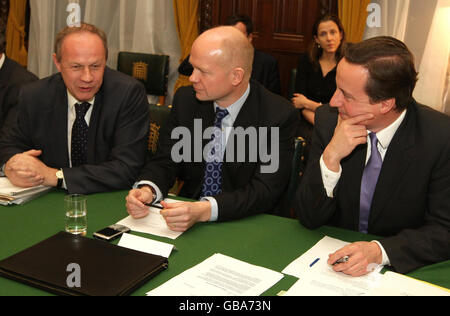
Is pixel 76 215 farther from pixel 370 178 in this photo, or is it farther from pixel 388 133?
pixel 388 133

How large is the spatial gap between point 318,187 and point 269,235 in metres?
0.30

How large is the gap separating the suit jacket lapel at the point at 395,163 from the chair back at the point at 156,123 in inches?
51.6

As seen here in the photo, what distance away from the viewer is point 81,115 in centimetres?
265

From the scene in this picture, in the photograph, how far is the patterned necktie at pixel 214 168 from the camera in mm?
2500

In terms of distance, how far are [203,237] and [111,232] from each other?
1.16ft

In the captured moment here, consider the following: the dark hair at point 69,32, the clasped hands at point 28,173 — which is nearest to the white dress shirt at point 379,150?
the clasped hands at point 28,173

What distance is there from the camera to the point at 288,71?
5.48 m

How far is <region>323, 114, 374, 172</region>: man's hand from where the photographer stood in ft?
6.45

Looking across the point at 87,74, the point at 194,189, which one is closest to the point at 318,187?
the point at 194,189

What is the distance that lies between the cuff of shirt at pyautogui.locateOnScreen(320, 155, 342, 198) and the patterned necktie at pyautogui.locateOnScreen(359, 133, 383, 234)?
133 millimetres

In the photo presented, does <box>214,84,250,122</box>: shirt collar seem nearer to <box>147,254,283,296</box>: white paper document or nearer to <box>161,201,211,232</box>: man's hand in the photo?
<box>161,201,211,232</box>: man's hand

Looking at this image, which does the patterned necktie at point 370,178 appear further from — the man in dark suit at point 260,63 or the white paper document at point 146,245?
the man in dark suit at point 260,63

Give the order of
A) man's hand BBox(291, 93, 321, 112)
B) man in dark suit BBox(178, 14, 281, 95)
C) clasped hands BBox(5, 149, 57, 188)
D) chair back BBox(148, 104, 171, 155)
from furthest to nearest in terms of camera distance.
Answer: man in dark suit BBox(178, 14, 281, 95) < man's hand BBox(291, 93, 321, 112) < chair back BBox(148, 104, 171, 155) < clasped hands BBox(5, 149, 57, 188)

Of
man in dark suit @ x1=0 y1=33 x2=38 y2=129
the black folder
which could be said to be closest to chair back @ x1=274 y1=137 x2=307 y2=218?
the black folder
